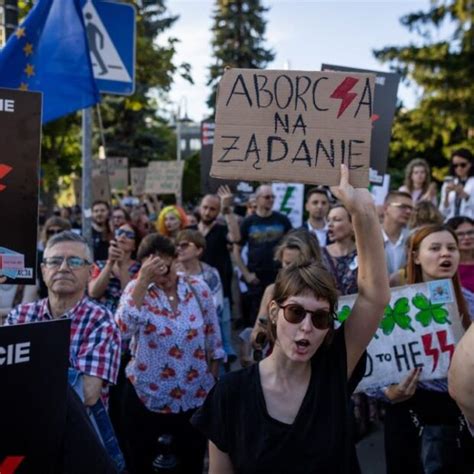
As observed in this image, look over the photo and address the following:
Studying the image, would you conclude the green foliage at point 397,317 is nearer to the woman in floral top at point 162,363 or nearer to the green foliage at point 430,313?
the green foliage at point 430,313

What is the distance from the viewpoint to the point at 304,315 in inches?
89.7

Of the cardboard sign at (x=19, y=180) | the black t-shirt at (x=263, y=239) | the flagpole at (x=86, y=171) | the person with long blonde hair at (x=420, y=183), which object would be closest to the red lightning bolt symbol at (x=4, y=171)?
the cardboard sign at (x=19, y=180)

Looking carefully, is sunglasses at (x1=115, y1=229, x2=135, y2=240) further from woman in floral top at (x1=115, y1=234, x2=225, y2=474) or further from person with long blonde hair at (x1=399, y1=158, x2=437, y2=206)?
person with long blonde hair at (x1=399, y1=158, x2=437, y2=206)

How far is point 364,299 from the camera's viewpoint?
2346 mm

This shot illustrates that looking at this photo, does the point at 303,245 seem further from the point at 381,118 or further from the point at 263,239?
the point at 263,239

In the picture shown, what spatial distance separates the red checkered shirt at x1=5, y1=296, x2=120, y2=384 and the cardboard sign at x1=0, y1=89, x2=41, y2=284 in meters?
0.33

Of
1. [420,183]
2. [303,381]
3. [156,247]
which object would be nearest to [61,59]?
[156,247]

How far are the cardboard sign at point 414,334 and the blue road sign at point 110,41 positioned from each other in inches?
135

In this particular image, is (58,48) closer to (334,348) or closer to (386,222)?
(386,222)

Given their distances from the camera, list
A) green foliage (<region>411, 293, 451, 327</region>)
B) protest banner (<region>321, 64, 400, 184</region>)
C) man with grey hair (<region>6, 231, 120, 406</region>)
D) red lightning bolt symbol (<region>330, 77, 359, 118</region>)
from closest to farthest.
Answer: red lightning bolt symbol (<region>330, 77, 359, 118</region>) → man with grey hair (<region>6, 231, 120, 406</region>) → green foliage (<region>411, 293, 451, 327</region>) → protest banner (<region>321, 64, 400, 184</region>)

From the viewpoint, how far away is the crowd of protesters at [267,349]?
219 cm

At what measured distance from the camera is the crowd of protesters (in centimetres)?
219

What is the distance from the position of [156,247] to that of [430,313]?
5.46 feet

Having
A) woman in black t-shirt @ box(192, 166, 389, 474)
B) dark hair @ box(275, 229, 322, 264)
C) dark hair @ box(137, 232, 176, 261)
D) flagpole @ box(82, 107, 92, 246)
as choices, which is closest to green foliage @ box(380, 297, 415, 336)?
dark hair @ box(275, 229, 322, 264)
